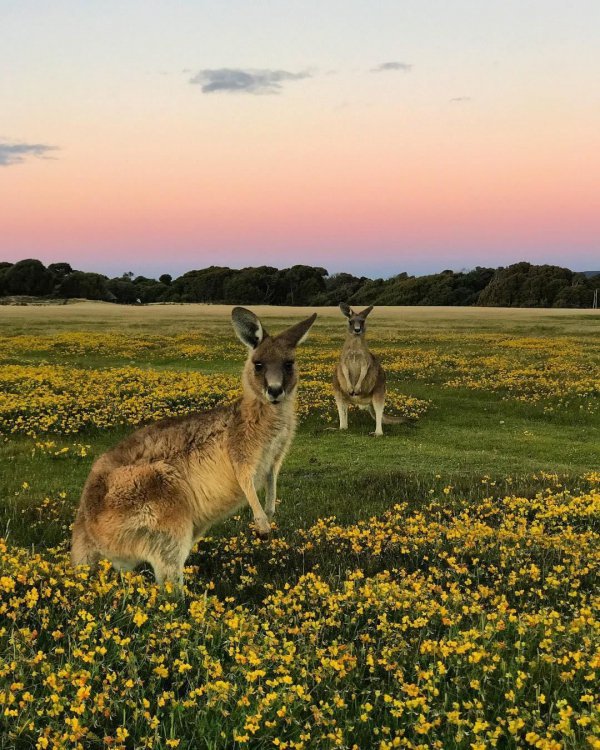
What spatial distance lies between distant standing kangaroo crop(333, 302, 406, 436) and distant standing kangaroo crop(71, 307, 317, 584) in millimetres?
9444

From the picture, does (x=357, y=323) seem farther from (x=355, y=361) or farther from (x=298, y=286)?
(x=298, y=286)

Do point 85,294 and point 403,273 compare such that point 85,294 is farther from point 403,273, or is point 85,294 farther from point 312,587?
point 312,587

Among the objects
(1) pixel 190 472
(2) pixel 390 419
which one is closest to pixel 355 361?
(2) pixel 390 419

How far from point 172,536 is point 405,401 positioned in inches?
582

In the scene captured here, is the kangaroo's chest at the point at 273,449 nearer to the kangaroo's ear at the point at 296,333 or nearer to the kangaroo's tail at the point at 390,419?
the kangaroo's ear at the point at 296,333

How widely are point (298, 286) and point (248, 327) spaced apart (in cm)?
11922

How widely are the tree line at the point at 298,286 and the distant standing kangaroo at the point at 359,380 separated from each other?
96736mm

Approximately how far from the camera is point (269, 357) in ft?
19.6

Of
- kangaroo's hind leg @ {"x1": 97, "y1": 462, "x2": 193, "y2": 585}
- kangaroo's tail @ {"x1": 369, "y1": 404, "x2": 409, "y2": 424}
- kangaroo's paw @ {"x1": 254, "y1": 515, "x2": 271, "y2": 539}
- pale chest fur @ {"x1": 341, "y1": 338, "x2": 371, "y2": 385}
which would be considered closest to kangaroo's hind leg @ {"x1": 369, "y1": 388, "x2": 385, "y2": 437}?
kangaroo's tail @ {"x1": 369, "y1": 404, "x2": 409, "y2": 424}

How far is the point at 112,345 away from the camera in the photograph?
37.1 m

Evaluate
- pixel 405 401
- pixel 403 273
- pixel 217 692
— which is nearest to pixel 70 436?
pixel 405 401

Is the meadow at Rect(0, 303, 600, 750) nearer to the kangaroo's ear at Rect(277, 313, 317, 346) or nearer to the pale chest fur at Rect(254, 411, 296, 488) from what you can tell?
the pale chest fur at Rect(254, 411, 296, 488)

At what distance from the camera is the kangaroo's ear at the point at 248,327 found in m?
6.00

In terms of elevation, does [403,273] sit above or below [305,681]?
above
